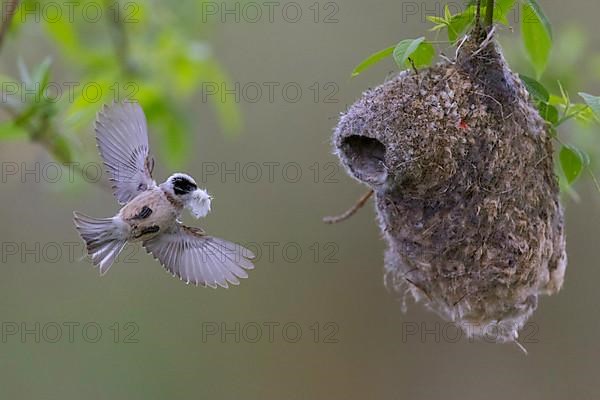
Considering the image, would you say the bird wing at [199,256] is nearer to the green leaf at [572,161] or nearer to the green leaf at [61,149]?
the green leaf at [61,149]

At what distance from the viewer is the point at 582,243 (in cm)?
500

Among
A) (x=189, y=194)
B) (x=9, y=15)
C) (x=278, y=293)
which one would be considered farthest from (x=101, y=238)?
(x=278, y=293)

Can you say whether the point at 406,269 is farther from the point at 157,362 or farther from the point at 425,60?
the point at 157,362

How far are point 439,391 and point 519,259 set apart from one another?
344cm

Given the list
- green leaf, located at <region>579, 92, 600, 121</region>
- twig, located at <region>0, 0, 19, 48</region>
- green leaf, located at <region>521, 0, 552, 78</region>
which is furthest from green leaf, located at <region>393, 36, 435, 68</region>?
twig, located at <region>0, 0, 19, 48</region>

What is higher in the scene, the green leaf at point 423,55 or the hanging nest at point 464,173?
the green leaf at point 423,55

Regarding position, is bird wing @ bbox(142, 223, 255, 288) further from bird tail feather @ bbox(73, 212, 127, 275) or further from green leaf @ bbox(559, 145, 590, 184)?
green leaf @ bbox(559, 145, 590, 184)

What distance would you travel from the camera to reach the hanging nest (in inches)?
74.0

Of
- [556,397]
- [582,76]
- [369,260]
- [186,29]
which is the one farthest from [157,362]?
[582,76]

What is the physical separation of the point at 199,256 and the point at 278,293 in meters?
3.67

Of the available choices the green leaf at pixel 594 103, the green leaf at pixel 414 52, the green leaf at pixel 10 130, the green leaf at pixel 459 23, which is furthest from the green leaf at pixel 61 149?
the green leaf at pixel 594 103

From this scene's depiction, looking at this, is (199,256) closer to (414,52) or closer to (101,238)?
(101,238)

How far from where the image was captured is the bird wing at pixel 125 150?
74.2 inches

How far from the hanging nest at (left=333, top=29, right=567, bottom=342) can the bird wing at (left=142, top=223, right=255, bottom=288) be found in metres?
0.38
